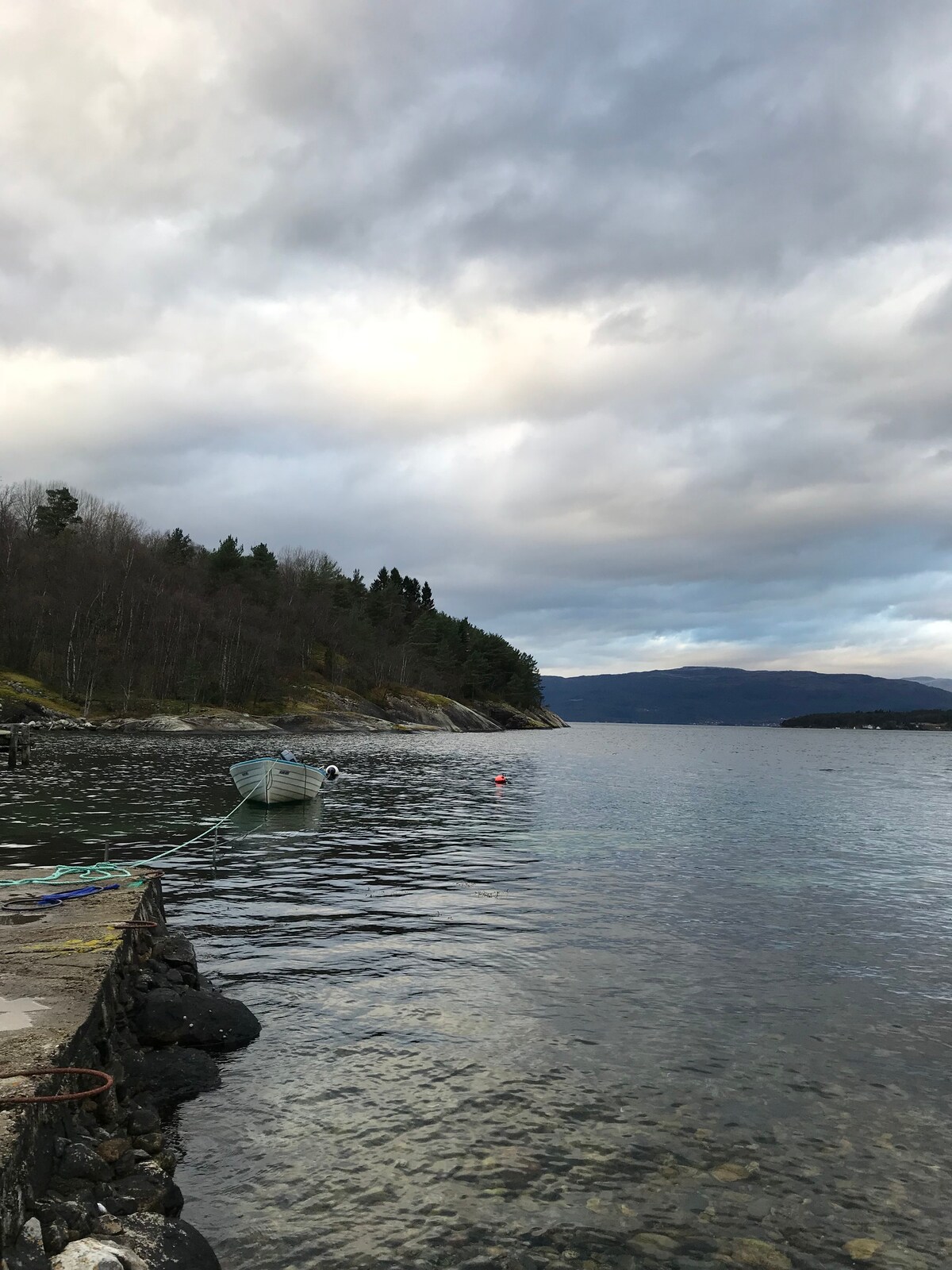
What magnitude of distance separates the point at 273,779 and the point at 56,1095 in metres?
29.5

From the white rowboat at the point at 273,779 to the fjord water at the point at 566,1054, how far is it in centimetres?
830

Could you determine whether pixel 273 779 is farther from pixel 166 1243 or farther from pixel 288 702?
pixel 288 702

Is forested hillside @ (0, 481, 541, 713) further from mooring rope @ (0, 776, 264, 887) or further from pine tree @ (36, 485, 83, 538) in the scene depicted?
mooring rope @ (0, 776, 264, 887)

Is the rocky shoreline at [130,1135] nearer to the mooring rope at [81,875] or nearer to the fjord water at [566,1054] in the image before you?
the fjord water at [566,1054]

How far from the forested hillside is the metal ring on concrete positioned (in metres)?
89.3

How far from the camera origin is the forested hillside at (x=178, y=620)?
9088cm

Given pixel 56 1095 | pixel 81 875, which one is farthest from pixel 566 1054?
pixel 81 875

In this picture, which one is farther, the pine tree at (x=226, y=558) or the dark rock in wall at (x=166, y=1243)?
the pine tree at (x=226, y=558)

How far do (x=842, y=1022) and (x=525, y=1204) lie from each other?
659 centimetres

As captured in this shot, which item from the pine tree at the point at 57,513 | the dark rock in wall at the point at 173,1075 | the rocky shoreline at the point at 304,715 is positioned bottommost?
the dark rock in wall at the point at 173,1075

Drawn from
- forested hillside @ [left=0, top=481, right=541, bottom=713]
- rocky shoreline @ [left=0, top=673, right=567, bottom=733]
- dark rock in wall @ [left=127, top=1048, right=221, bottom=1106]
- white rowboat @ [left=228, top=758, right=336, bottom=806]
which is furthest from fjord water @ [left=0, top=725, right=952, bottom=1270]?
forested hillside @ [left=0, top=481, right=541, bottom=713]

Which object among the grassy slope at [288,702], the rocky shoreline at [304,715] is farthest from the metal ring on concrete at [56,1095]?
the grassy slope at [288,702]

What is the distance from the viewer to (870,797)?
167ft

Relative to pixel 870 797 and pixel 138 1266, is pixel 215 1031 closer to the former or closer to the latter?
pixel 138 1266
